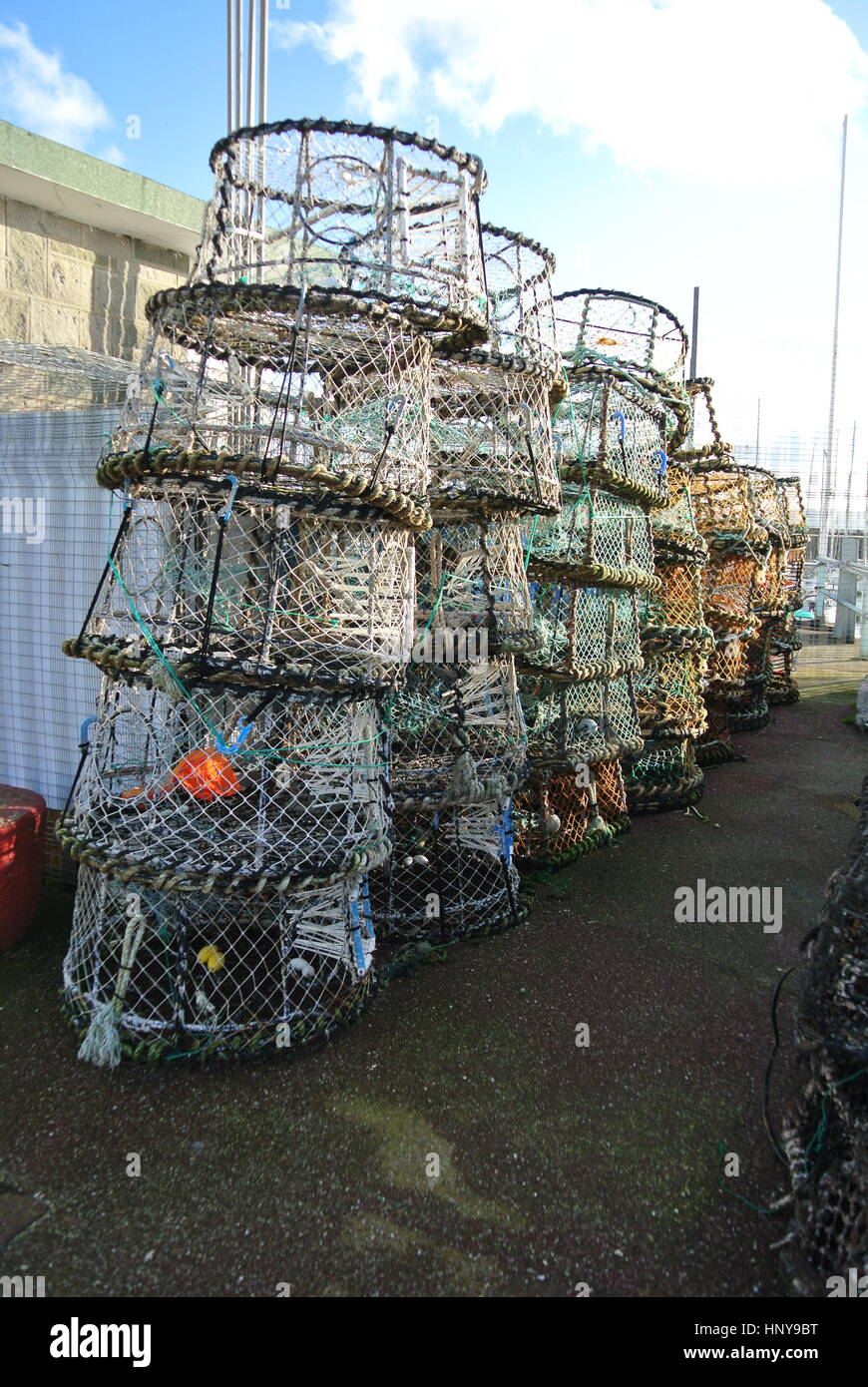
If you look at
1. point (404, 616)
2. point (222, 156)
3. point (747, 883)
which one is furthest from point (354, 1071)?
point (222, 156)

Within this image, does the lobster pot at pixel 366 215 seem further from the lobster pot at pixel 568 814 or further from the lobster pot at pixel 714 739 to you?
the lobster pot at pixel 714 739

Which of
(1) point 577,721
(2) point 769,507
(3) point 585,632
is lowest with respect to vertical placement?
(1) point 577,721

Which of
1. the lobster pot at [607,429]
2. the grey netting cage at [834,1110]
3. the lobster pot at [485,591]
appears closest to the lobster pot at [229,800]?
the lobster pot at [485,591]

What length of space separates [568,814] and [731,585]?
6.07 meters

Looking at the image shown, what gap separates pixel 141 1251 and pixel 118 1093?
83 centimetres

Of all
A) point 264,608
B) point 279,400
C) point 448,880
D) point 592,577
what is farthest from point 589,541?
point 264,608

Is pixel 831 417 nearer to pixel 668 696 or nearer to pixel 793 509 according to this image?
pixel 793 509

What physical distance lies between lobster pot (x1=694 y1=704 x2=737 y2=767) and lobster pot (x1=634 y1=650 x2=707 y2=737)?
1568 mm

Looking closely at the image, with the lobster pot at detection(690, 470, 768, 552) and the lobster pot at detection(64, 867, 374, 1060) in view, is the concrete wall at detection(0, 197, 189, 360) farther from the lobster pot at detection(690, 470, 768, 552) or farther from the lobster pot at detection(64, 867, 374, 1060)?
the lobster pot at detection(690, 470, 768, 552)

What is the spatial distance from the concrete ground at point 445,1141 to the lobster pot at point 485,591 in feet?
6.03

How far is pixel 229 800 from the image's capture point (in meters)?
4.17

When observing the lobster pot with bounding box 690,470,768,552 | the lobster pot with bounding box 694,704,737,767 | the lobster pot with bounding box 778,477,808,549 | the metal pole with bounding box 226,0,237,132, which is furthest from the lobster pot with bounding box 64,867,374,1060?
the lobster pot with bounding box 778,477,808,549

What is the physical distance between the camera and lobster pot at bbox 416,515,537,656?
506 centimetres

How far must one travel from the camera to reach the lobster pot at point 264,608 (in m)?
3.45
